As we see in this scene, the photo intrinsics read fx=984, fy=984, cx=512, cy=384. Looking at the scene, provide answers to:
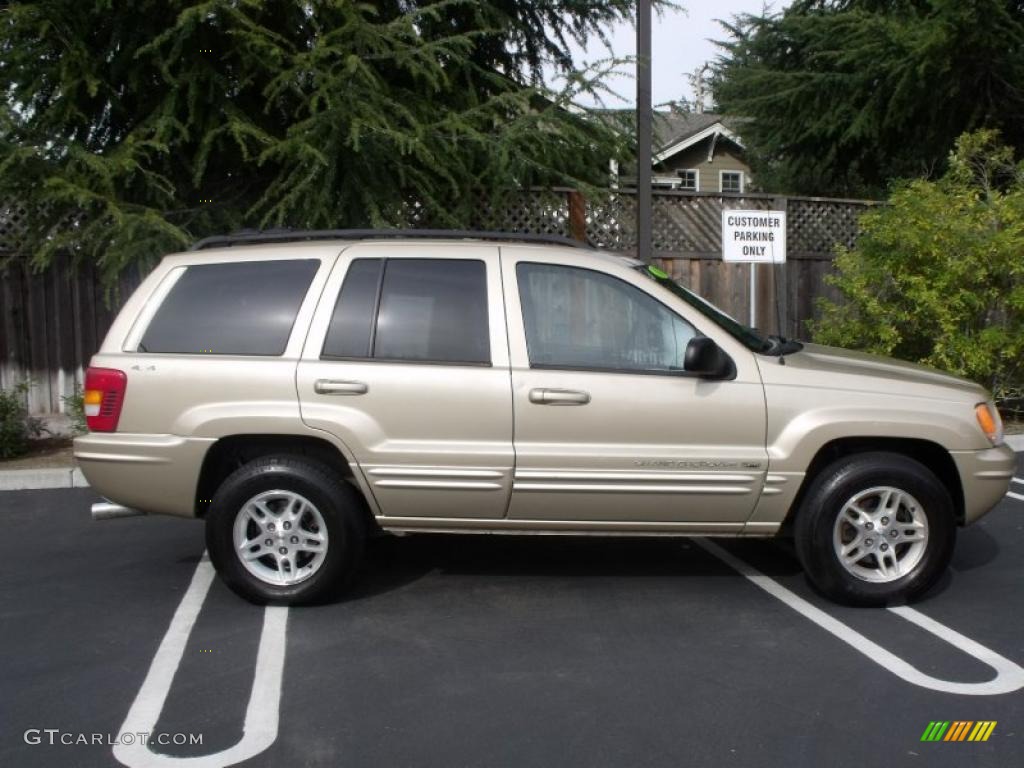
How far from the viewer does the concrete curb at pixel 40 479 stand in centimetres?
791

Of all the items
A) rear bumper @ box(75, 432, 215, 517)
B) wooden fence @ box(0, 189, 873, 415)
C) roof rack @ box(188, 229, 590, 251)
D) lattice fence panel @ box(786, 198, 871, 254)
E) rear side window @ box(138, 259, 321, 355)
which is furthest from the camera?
lattice fence panel @ box(786, 198, 871, 254)

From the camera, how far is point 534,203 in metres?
10.7

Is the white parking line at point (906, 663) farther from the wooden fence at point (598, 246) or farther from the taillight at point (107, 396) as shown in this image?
the wooden fence at point (598, 246)

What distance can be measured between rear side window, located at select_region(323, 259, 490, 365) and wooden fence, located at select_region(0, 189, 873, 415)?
4.76m

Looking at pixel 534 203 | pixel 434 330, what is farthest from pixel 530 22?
pixel 434 330

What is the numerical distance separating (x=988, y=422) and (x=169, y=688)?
4043 millimetres

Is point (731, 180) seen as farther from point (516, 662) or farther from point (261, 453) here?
point (516, 662)

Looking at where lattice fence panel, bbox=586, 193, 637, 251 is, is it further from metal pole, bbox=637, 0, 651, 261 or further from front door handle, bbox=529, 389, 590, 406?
front door handle, bbox=529, 389, 590, 406

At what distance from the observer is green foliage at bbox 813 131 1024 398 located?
9258mm

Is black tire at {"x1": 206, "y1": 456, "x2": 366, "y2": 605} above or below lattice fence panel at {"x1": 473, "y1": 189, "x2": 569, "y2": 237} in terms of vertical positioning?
below

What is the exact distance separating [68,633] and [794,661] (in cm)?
333

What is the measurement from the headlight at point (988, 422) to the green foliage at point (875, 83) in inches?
342

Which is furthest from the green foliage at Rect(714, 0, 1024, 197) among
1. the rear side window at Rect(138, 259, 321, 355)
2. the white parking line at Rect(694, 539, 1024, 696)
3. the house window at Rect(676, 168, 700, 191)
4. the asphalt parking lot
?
the house window at Rect(676, 168, 700, 191)

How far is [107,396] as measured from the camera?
490cm
